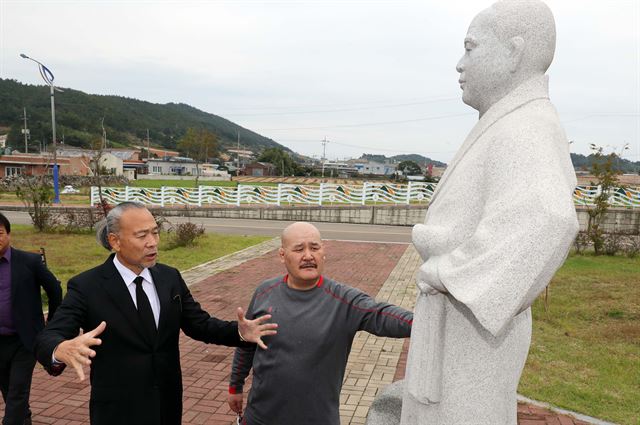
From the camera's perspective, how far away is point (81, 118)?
3841 inches

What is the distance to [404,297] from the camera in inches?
323

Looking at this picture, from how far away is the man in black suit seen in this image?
2299mm

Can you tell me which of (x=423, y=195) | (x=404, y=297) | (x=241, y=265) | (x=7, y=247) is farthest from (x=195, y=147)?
(x=7, y=247)

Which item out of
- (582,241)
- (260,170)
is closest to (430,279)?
(582,241)

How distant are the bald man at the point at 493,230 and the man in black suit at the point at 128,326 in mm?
849

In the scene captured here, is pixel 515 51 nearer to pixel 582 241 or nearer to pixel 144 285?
pixel 144 285

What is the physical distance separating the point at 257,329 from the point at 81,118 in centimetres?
10906

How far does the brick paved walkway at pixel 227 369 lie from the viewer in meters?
4.23

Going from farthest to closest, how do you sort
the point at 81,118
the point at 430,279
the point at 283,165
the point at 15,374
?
the point at 81,118, the point at 283,165, the point at 15,374, the point at 430,279

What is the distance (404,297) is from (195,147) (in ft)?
146

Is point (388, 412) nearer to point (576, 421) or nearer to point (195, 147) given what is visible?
point (576, 421)

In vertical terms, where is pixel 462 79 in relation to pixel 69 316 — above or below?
above

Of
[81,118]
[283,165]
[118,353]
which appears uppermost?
[81,118]

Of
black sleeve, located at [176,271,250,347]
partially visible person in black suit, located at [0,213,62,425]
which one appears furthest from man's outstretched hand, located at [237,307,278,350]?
partially visible person in black suit, located at [0,213,62,425]
